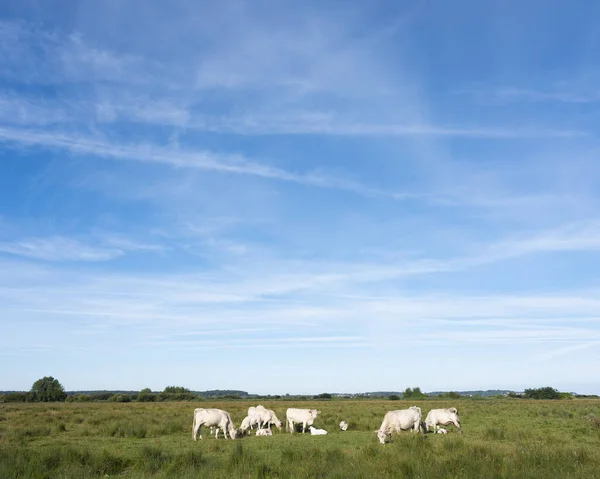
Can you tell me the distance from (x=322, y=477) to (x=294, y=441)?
10.3 m

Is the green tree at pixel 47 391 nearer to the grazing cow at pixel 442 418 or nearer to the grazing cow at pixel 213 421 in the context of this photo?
the grazing cow at pixel 213 421

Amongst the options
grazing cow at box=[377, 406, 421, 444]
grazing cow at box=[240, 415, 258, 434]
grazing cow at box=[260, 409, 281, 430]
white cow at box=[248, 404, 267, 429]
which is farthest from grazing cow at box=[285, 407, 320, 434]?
grazing cow at box=[377, 406, 421, 444]

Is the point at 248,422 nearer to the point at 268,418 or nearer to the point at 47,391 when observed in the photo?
the point at 268,418

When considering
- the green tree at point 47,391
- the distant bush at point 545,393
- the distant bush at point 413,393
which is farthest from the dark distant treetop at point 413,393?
the green tree at point 47,391

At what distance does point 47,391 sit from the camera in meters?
118

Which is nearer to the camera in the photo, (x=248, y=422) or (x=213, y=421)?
(x=213, y=421)

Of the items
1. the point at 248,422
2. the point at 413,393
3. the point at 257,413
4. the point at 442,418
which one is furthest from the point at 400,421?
the point at 413,393

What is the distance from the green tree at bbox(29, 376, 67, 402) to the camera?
115044 millimetres

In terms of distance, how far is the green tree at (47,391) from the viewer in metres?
115

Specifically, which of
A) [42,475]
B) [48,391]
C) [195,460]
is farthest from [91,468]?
[48,391]

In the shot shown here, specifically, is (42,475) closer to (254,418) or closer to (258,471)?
(258,471)

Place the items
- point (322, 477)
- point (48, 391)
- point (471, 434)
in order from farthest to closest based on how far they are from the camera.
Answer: point (48, 391) → point (471, 434) → point (322, 477)

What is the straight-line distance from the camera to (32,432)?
27.0 m

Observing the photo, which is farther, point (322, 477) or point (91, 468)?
point (91, 468)
